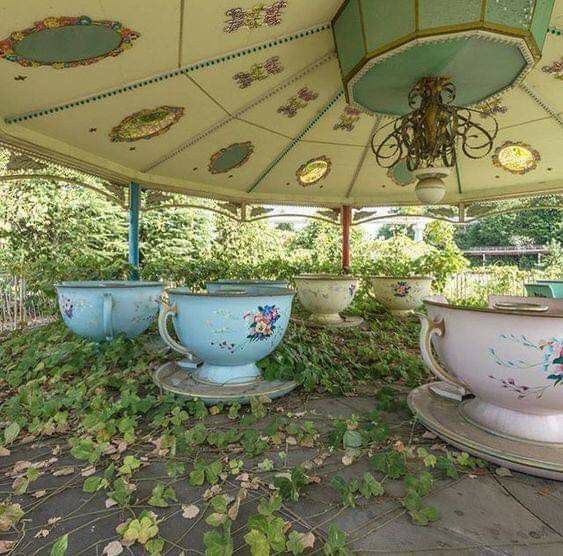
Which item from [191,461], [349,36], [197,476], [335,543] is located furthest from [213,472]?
[349,36]

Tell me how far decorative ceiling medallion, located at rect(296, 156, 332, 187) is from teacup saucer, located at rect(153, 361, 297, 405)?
11.9ft


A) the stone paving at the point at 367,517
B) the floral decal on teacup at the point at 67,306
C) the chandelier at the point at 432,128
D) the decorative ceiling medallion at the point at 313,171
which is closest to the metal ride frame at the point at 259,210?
the decorative ceiling medallion at the point at 313,171

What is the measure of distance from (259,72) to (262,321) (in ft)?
6.69

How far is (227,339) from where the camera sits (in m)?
1.81

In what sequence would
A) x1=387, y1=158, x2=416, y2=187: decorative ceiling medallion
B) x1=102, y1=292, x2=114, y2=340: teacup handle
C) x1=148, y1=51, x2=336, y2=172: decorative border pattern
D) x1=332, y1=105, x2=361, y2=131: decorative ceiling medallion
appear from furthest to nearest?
1. x1=387, y1=158, x2=416, y2=187: decorative ceiling medallion
2. x1=332, y1=105, x2=361, y2=131: decorative ceiling medallion
3. x1=148, y1=51, x2=336, y2=172: decorative border pattern
4. x1=102, y1=292, x2=114, y2=340: teacup handle

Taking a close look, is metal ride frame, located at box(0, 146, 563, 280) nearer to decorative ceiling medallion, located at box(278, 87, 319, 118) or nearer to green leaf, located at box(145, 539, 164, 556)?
decorative ceiling medallion, located at box(278, 87, 319, 118)

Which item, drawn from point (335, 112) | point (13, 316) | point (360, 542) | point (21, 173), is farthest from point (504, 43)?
point (13, 316)

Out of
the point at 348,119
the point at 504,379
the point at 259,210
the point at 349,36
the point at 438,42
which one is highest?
the point at 348,119

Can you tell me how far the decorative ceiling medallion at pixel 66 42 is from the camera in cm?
190

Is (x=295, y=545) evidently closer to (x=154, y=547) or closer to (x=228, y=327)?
(x=154, y=547)

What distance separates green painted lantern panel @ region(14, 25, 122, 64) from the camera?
76.9 inches

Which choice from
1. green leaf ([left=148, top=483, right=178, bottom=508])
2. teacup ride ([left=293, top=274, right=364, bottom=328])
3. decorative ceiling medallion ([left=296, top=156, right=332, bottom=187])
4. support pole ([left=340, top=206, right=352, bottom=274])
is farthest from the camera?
support pole ([left=340, top=206, right=352, bottom=274])

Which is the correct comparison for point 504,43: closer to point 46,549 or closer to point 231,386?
point 231,386

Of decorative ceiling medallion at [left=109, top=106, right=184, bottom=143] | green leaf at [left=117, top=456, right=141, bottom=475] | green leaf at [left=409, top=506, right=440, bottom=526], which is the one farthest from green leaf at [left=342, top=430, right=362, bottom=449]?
decorative ceiling medallion at [left=109, top=106, right=184, bottom=143]
